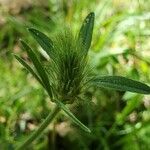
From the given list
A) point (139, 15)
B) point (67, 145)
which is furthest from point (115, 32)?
point (67, 145)

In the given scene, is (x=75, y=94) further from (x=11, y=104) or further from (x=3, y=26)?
(x=3, y=26)

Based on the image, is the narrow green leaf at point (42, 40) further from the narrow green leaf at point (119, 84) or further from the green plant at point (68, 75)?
the narrow green leaf at point (119, 84)

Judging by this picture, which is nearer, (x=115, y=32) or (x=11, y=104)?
(x=11, y=104)

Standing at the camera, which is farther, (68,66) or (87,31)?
(87,31)

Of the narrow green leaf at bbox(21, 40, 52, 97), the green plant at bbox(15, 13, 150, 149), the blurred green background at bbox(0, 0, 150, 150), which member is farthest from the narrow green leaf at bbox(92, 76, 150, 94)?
the blurred green background at bbox(0, 0, 150, 150)

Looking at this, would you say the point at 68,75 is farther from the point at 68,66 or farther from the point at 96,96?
the point at 96,96

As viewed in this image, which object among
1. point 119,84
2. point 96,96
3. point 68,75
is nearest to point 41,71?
point 68,75
